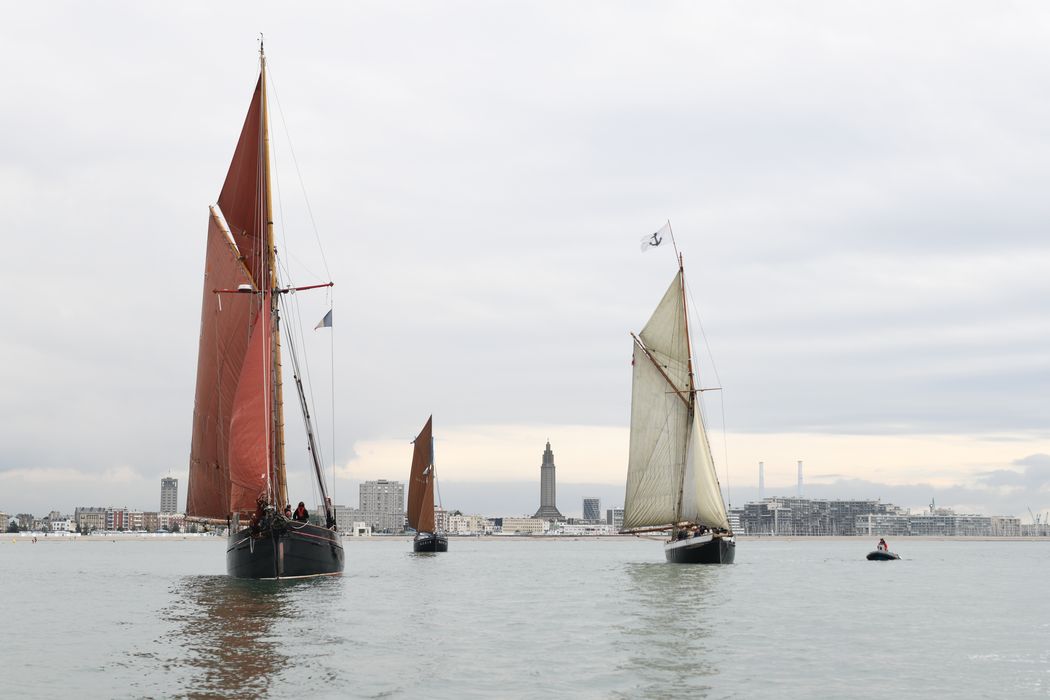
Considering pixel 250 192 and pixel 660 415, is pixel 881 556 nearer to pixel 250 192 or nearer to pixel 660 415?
pixel 660 415

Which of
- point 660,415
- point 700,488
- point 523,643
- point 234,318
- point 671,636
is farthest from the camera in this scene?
point 660,415

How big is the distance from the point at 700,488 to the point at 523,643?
4448cm

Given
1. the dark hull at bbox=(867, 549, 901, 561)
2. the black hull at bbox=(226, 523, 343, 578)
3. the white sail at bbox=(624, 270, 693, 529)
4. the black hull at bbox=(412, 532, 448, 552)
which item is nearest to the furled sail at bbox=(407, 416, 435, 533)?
the black hull at bbox=(412, 532, 448, 552)

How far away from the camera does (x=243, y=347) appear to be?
53.2 meters

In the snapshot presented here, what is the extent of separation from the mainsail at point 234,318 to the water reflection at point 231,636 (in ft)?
16.6

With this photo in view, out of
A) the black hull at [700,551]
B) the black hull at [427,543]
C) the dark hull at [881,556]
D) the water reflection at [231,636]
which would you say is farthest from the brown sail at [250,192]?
the dark hull at [881,556]

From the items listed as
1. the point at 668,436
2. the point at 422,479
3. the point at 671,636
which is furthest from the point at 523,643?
the point at 422,479

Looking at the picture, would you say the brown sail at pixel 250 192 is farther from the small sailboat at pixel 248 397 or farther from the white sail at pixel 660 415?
the white sail at pixel 660 415

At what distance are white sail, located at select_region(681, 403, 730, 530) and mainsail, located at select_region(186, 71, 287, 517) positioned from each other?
3190cm

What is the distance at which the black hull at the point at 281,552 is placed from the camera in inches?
1941

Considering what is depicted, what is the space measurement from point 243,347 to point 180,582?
20.3m

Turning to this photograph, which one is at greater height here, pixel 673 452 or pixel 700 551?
pixel 673 452

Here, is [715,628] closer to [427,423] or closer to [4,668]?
[4,668]

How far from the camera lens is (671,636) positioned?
110 ft
